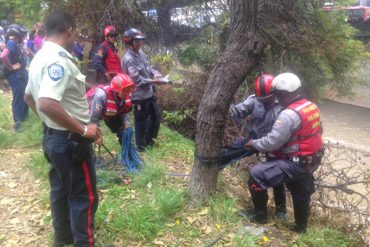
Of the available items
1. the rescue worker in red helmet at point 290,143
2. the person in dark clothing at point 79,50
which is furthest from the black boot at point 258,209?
the person in dark clothing at point 79,50

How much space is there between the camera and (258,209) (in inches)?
171

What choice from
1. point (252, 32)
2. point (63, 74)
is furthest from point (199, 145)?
point (63, 74)

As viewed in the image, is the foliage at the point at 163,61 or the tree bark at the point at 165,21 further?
the foliage at the point at 163,61

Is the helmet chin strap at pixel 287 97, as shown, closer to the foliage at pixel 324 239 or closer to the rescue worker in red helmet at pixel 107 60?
the foliage at pixel 324 239

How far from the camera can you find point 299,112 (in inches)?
157

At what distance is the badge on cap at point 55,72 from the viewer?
2836 millimetres

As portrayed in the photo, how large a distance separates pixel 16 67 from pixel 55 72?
452 cm

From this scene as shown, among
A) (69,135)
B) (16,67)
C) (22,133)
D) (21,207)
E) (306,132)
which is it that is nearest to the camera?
(69,135)

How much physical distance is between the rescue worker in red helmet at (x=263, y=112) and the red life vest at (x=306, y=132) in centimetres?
37

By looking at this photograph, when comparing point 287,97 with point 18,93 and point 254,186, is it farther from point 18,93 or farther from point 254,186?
point 18,93

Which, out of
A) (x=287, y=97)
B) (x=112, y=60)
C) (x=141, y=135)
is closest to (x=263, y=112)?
(x=287, y=97)

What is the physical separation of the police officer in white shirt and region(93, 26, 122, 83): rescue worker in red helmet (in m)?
3.35

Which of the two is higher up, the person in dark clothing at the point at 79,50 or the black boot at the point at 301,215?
the person in dark clothing at the point at 79,50

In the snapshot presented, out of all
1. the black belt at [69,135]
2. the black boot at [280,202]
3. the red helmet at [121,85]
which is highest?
the red helmet at [121,85]
